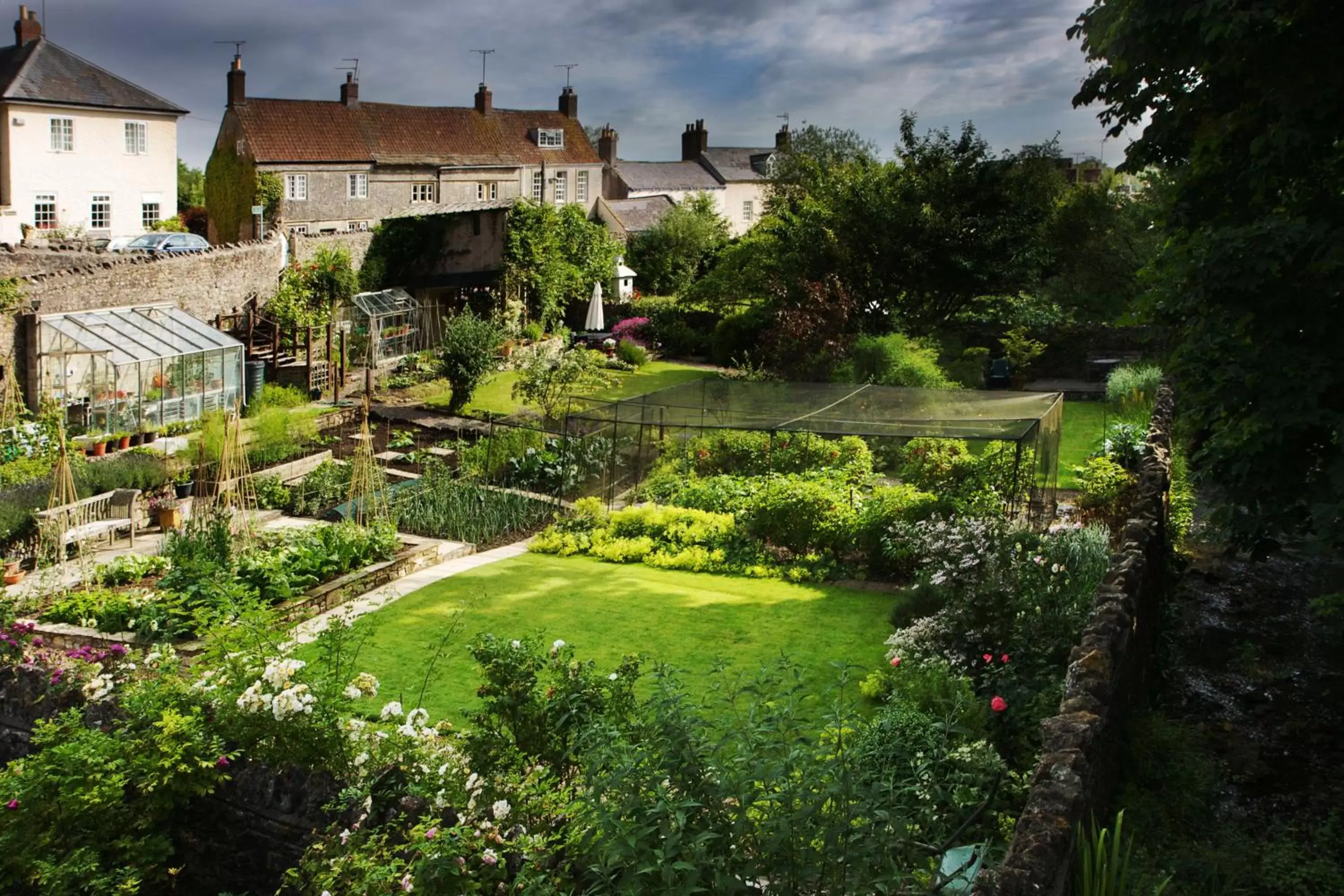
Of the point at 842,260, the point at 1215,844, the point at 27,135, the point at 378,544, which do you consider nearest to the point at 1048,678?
the point at 1215,844

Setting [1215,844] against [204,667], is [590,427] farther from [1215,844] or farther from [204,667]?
[1215,844]

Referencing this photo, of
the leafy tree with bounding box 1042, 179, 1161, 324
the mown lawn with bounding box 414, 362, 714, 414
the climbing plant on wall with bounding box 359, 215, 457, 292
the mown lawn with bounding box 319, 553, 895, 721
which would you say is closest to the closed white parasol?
the mown lawn with bounding box 414, 362, 714, 414

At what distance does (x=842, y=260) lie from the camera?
99.8ft

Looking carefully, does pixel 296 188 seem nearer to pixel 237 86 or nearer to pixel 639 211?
pixel 237 86

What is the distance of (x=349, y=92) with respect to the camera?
47.2 metres

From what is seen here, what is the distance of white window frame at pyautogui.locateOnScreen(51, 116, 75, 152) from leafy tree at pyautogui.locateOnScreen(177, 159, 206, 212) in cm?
1114

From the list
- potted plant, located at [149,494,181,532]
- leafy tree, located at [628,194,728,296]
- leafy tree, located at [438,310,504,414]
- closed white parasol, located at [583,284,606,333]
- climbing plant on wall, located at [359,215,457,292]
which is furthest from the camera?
leafy tree, located at [628,194,728,296]

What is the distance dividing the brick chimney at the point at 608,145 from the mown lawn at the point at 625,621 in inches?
1952

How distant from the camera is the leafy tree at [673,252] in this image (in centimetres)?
4784

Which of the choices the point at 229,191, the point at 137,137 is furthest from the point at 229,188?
the point at 137,137

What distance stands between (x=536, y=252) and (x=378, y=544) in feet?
73.7

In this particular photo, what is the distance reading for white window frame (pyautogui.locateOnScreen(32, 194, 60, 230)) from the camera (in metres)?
39.5

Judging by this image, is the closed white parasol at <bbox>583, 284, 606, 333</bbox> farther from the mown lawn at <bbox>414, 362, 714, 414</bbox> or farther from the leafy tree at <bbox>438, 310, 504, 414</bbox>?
the leafy tree at <bbox>438, 310, 504, 414</bbox>

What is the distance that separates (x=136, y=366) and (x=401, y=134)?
2716 cm
